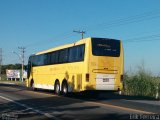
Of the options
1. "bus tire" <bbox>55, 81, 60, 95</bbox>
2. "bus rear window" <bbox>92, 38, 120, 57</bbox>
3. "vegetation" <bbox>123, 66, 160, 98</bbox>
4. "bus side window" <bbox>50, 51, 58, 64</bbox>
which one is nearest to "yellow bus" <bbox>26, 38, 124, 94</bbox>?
"bus rear window" <bbox>92, 38, 120, 57</bbox>

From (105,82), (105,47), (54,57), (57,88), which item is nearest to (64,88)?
(57,88)

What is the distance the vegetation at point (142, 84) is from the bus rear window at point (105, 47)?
22.5ft

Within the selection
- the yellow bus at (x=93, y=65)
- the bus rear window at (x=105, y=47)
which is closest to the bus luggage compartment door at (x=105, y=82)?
the yellow bus at (x=93, y=65)

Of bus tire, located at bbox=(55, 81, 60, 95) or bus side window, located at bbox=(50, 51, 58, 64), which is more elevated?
bus side window, located at bbox=(50, 51, 58, 64)

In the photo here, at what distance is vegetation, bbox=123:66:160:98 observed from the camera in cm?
3206

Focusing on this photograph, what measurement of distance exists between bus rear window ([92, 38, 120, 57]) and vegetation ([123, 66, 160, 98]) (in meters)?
6.84

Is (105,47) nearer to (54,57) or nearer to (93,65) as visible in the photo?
(93,65)

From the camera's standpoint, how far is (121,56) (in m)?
25.4

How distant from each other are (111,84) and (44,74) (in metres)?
10.1

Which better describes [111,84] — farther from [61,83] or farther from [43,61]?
[43,61]

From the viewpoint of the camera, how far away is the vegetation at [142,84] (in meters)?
32.1

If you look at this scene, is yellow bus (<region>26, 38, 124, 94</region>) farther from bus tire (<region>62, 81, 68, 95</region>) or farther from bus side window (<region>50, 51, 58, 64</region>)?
bus side window (<region>50, 51, 58, 64</region>)

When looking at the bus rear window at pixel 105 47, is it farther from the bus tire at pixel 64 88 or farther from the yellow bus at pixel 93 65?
the bus tire at pixel 64 88

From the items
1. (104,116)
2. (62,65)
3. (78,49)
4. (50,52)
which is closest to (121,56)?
(78,49)
